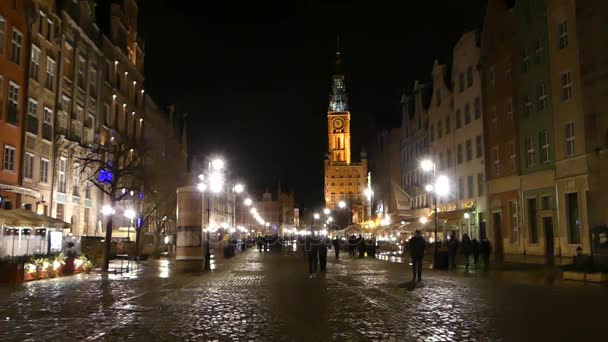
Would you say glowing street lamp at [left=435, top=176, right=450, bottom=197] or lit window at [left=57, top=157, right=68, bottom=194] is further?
glowing street lamp at [left=435, top=176, right=450, bottom=197]

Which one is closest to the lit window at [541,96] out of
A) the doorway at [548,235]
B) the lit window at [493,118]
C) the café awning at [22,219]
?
the lit window at [493,118]

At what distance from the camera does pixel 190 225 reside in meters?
33.1

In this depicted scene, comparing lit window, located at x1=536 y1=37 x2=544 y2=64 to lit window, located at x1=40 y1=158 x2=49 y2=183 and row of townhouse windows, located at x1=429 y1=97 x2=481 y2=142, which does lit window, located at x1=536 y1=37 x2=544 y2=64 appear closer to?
row of townhouse windows, located at x1=429 y1=97 x2=481 y2=142

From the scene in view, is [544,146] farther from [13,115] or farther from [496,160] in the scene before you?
[13,115]

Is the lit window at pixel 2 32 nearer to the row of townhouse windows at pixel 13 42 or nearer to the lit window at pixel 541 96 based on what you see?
the row of townhouse windows at pixel 13 42

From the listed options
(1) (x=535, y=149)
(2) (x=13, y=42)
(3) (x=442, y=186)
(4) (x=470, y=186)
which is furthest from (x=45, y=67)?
(3) (x=442, y=186)

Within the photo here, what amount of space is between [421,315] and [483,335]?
2977 mm

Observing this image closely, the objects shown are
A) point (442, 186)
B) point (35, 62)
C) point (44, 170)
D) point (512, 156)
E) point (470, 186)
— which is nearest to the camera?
point (35, 62)

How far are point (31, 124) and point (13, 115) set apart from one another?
95.7 inches

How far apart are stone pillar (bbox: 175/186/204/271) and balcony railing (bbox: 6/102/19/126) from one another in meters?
11.4

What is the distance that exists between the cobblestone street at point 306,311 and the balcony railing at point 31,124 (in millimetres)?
17400

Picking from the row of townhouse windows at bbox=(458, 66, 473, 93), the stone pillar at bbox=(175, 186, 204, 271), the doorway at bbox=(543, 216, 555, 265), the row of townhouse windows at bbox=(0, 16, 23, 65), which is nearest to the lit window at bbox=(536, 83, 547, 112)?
the doorway at bbox=(543, 216, 555, 265)

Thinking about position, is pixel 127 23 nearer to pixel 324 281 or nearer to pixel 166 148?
pixel 166 148

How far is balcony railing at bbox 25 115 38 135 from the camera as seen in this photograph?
37938 mm
